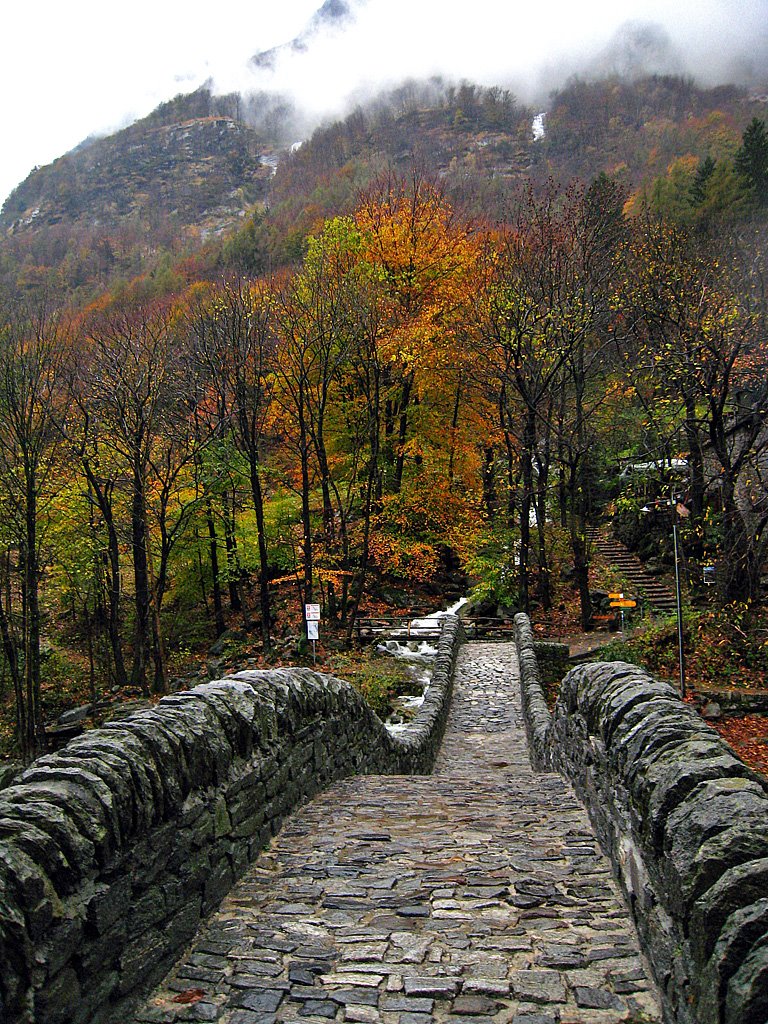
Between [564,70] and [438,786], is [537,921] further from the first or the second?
[564,70]

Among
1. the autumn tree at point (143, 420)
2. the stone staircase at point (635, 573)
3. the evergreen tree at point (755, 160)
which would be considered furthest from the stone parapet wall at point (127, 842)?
the evergreen tree at point (755, 160)

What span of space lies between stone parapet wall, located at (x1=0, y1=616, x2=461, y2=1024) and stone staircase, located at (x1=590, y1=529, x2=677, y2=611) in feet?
57.3

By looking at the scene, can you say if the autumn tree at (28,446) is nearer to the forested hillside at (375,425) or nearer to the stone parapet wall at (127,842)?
the forested hillside at (375,425)

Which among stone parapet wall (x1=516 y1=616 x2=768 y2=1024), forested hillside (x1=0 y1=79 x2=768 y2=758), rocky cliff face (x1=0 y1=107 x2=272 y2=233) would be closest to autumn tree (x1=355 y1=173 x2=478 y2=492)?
forested hillside (x1=0 y1=79 x2=768 y2=758)

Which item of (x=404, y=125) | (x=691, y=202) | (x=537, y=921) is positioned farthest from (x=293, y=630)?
(x=404, y=125)

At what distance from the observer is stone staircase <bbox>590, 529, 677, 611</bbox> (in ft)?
77.3

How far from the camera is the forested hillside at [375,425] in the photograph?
16656 millimetres

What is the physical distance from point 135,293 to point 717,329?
4310cm

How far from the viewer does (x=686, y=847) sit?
2.77m

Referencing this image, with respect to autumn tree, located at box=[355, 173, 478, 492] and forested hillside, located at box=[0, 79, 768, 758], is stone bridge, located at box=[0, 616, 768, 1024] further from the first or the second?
autumn tree, located at box=[355, 173, 478, 492]

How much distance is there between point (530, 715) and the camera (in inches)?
464

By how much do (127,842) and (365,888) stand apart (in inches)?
68.1

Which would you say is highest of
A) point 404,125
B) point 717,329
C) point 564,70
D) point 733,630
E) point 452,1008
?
point 564,70

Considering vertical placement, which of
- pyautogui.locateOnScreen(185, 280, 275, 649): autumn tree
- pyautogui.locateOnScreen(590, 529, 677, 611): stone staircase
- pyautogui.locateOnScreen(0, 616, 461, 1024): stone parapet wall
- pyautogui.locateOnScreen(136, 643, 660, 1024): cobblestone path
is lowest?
pyautogui.locateOnScreen(590, 529, 677, 611): stone staircase
